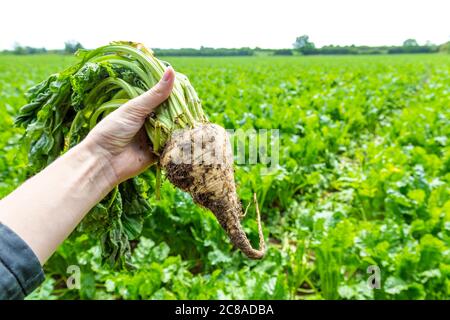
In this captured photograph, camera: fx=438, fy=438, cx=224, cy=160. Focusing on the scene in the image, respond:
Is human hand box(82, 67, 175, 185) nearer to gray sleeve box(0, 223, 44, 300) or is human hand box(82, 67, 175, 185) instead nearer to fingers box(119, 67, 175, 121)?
fingers box(119, 67, 175, 121)

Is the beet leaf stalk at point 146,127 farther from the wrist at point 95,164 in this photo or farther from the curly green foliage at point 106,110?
the wrist at point 95,164

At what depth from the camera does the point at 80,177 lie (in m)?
1.74

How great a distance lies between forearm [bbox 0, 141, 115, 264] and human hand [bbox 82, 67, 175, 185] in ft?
0.10


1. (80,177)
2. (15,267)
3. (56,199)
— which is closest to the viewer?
(15,267)

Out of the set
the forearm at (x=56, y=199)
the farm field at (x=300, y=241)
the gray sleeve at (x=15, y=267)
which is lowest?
the farm field at (x=300, y=241)

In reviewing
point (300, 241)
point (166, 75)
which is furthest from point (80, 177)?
point (300, 241)

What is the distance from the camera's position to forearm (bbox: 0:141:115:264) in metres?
1.51

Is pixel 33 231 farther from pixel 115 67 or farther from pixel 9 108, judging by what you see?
pixel 9 108

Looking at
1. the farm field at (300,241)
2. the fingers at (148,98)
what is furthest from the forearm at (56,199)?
the farm field at (300,241)

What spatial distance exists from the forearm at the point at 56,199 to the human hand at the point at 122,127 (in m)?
0.03

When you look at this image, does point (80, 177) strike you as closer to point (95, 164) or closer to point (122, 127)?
point (95, 164)

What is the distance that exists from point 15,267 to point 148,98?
837 mm

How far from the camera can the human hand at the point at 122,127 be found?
1.85 m

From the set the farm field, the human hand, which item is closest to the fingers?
the human hand
